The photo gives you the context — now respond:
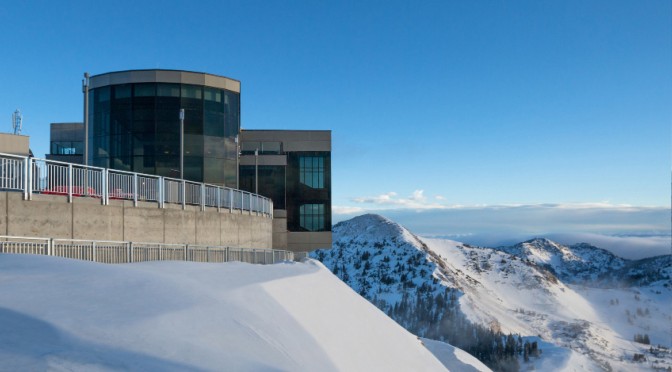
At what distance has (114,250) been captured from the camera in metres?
15.8

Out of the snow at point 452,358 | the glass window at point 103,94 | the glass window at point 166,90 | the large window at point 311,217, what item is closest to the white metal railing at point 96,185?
the glass window at point 166,90

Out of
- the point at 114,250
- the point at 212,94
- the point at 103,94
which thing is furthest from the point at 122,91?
the point at 114,250

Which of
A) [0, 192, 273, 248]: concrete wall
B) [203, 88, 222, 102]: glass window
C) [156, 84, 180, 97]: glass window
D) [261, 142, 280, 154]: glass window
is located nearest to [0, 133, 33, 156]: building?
[156, 84, 180, 97]: glass window

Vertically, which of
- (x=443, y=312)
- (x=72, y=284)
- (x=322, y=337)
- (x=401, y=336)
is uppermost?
(x=72, y=284)

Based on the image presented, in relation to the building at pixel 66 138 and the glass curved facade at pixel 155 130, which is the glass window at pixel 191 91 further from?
the building at pixel 66 138

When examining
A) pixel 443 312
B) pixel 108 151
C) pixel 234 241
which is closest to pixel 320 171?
pixel 108 151

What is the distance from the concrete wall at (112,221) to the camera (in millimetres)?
15117

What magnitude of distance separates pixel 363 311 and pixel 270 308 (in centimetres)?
742

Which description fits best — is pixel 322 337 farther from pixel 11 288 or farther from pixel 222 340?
pixel 11 288

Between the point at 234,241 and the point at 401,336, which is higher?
the point at 234,241

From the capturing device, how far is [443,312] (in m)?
172

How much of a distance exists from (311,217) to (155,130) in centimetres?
1594

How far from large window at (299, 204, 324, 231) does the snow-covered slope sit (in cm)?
3250

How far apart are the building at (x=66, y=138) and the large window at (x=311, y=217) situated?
74.2ft
